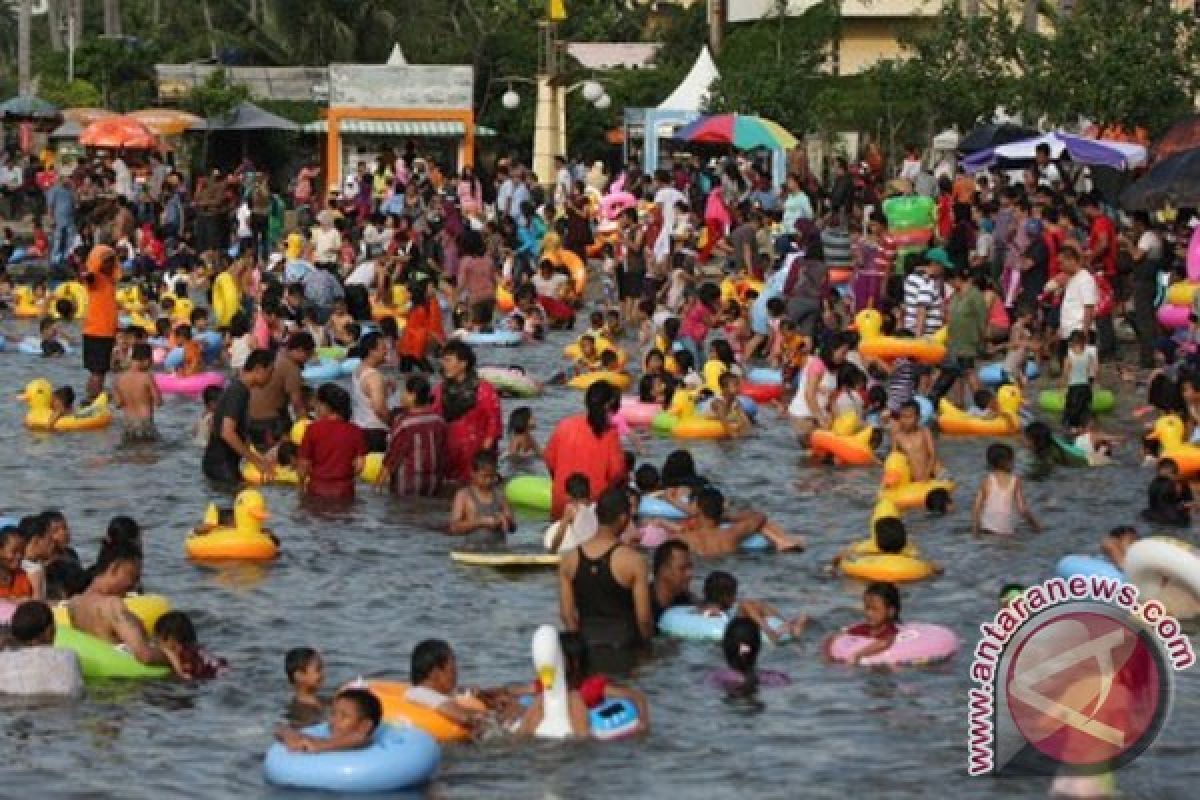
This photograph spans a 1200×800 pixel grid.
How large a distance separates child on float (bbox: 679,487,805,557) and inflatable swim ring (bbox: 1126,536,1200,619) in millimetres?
2866

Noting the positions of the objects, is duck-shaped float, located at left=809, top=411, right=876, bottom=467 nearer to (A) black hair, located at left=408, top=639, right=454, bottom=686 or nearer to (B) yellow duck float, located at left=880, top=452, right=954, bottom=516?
(B) yellow duck float, located at left=880, top=452, right=954, bottom=516

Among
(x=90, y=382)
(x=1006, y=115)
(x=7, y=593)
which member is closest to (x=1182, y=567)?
(x=7, y=593)

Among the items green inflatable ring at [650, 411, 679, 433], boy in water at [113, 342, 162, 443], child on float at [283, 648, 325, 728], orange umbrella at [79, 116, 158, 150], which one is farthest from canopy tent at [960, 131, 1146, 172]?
orange umbrella at [79, 116, 158, 150]

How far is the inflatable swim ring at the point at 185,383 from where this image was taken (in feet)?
82.7

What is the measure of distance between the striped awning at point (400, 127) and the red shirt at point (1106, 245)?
871 inches

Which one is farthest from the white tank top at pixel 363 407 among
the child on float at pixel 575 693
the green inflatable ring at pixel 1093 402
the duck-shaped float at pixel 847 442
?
the child on float at pixel 575 693

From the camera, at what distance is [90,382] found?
76.4ft

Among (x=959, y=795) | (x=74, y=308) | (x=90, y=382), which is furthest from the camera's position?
(x=74, y=308)

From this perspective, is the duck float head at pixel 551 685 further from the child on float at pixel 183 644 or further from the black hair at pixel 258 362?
the black hair at pixel 258 362

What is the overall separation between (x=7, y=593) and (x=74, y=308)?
17879 millimetres

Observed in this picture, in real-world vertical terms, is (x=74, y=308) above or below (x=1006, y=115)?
below

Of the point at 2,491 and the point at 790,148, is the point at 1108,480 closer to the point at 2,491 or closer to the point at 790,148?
the point at 2,491


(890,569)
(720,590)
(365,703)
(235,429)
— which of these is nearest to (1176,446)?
(890,569)

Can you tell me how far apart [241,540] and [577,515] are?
259cm
